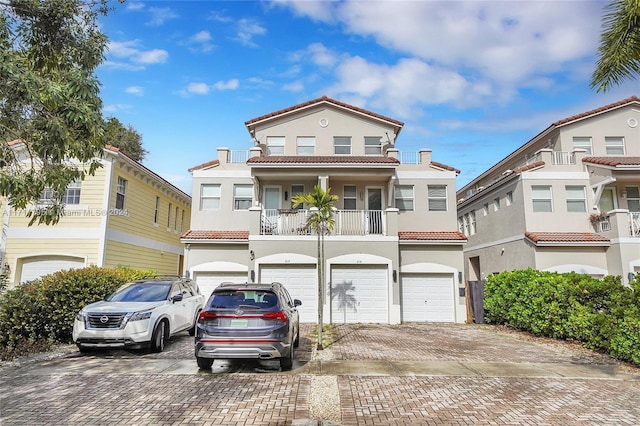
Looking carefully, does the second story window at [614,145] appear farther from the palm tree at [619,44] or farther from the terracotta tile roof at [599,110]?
the palm tree at [619,44]

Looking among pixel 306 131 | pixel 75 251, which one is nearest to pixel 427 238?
pixel 306 131

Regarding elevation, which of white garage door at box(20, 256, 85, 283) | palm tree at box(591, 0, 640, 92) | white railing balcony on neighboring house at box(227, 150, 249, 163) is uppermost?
white railing balcony on neighboring house at box(227, 150, 249, 163)

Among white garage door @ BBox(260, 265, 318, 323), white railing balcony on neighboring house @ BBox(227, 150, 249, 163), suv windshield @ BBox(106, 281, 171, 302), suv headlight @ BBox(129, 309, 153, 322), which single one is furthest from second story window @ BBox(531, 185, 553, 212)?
suv headlight @ BBox(129, 309, 153, 322)

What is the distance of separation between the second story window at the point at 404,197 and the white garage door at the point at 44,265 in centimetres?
1422

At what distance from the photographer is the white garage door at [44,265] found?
52.4ft

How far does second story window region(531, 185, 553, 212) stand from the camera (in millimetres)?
18328

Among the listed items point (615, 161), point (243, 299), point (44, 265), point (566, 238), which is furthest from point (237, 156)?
point (615, 161)

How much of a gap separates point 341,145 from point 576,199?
38.7ft

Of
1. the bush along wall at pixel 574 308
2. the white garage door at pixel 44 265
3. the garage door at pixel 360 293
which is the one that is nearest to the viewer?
the bush along wall at pixel 574 308

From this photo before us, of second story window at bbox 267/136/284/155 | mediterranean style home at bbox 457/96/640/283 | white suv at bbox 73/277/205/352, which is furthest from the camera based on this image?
second story window at bbox 267/136/284/155

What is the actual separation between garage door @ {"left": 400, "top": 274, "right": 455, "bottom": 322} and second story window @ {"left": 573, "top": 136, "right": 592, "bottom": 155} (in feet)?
34.7

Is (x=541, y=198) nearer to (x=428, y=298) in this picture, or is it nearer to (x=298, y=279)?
(x=428, y=298)

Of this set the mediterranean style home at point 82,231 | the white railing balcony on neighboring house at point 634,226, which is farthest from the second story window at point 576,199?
the mediterranean style home at point 82,231

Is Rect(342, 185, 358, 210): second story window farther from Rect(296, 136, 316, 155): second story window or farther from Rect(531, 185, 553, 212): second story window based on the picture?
Rect(531, 185, 553, 212): second story window
